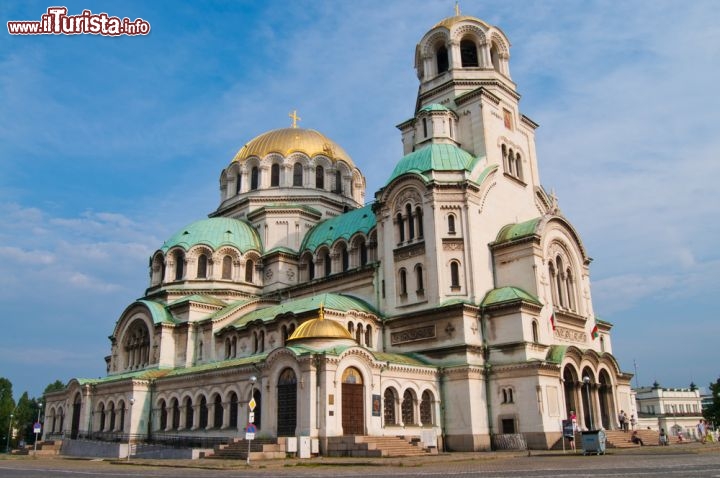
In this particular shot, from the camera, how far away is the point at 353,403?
2919cm

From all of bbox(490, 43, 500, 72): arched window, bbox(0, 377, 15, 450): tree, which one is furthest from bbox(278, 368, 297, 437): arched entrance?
bbox(0, 377, 15, 450): tree

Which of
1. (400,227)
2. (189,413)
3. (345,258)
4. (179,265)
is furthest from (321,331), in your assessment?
(179,265)

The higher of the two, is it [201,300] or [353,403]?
[201,300]

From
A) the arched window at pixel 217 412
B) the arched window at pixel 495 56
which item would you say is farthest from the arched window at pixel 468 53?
the arched window at pixel 217 412

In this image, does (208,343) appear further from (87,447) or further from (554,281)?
(554,281)

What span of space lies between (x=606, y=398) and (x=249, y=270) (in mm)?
24778

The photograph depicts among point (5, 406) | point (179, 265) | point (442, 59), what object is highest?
point (442, 59)

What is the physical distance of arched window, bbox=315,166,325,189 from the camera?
52.2 m

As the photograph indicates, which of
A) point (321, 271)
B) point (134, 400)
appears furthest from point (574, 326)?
point (134, 400)

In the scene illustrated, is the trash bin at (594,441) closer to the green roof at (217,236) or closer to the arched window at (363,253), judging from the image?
the arched window at (363,253)

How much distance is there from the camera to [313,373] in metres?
28.5

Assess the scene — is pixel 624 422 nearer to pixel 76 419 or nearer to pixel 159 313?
pixel 159 313

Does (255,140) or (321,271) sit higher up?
(255,140)

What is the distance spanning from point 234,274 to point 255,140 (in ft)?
45.1
